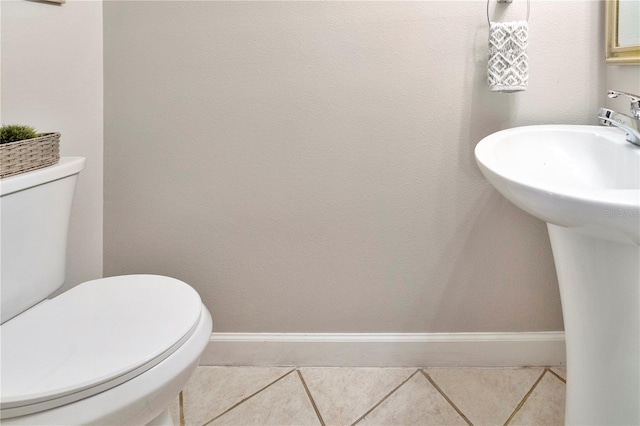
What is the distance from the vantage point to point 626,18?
3.95ft

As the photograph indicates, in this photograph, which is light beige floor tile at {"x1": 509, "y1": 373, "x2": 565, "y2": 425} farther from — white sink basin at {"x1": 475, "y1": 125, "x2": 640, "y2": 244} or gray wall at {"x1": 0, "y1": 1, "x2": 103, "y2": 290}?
gray wall at {"x1": 0, "y1": 1, "x2": 103, "y2": 290}

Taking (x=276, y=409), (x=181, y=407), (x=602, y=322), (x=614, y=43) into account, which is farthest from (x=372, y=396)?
(x=614, y=43)

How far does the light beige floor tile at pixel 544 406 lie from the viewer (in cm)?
125

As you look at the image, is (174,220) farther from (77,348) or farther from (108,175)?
(77,348)

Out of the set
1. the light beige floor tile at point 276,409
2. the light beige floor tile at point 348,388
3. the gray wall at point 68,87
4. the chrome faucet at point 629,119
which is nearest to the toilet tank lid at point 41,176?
the gray wall at point 68,87

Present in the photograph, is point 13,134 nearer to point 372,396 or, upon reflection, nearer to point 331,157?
point 331,157

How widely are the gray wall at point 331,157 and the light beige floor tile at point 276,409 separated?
207 mm

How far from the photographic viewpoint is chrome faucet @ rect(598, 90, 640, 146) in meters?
0.96

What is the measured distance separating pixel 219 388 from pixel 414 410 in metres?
0.62

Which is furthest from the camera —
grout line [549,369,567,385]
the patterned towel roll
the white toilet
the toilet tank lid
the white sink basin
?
grout line [549,369,567,385]

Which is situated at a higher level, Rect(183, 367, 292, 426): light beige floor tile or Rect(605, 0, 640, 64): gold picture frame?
Rect(605, 0, 640, 64): gold picture frame

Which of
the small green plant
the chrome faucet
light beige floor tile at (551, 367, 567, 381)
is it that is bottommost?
light beige floor tile at (551, 367, 567, 381)

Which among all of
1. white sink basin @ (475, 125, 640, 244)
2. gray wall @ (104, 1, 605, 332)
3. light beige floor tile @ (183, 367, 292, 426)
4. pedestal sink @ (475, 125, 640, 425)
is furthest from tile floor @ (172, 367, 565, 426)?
white sink basin @ (475, 125, 640, 244)

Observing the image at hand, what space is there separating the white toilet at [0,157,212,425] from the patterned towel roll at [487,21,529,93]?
1.01 m
